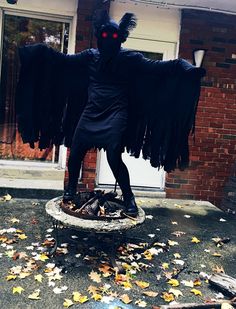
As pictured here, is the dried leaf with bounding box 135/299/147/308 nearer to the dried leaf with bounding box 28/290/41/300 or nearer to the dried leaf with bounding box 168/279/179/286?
the dried leaf with bounding box 168/279/179/286

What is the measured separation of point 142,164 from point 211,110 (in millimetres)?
1499

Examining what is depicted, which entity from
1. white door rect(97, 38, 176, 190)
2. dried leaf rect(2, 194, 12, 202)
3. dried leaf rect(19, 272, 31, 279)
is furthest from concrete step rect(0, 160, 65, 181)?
dried leaf rect(19, 272, 31, 279)

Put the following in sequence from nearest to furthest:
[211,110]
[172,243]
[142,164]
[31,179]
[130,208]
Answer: [130,208]
[172,243]
[31,179]
[211,110]
[142,164]

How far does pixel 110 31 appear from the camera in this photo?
4.25 metres

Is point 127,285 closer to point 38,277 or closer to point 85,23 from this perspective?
point 38,277

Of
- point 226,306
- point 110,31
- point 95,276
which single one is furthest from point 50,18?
point 226,306

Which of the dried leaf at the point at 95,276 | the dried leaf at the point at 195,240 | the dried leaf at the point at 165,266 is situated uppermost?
the dried leaf at the point at 195,240

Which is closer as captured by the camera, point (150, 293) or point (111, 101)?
point (150, 293)

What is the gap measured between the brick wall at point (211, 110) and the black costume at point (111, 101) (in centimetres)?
223

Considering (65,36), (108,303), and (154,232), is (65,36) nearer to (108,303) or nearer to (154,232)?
(154,232)

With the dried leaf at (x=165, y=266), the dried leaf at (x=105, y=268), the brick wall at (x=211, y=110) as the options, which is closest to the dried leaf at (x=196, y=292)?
the dried leaf at (x=165, y=266)

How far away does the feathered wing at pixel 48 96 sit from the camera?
4552 mm

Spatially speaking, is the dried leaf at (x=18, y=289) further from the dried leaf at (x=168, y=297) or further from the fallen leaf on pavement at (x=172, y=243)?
the fallen leaf on pavement at (x=172, y=243)

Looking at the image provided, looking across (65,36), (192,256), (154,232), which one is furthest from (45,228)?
(65,36)
